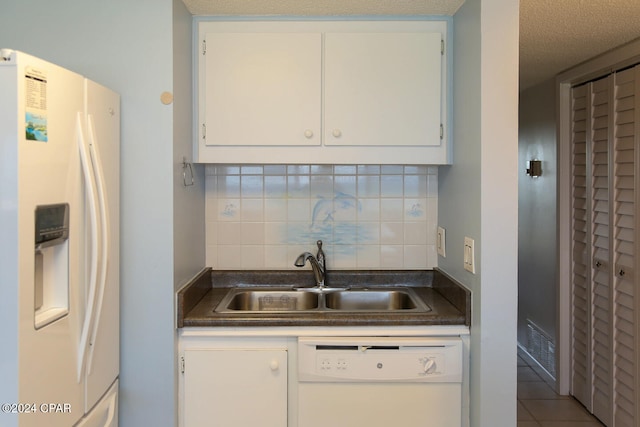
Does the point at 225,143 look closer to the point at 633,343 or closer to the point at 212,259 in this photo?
the point at 212,259

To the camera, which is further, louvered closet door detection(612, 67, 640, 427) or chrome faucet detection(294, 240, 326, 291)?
louvered closet door detection(612, 67, 640, 427)

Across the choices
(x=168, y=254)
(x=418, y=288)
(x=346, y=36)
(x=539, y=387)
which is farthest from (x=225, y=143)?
(x=539, y=387)

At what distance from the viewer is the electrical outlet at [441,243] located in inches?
94.3

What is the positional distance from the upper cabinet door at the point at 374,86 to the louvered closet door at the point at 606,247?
132 centimetres

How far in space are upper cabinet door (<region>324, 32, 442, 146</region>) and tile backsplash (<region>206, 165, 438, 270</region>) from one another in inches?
14.9

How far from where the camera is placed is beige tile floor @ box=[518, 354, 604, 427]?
309 centimetres

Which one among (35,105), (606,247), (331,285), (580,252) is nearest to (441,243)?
(331,285)

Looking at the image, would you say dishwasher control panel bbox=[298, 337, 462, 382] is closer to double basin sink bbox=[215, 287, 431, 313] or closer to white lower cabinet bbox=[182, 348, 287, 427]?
white lower cabinet bbox=[182, 348, 287, 427]

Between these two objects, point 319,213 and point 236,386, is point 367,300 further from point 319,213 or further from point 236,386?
point 236,386

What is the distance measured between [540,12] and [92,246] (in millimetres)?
2023

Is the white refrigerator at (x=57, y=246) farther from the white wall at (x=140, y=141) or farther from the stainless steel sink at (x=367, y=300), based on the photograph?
the stainless steel sink at (x=367, y=300)

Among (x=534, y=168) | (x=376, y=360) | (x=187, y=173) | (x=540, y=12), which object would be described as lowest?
(x=376, y=360)

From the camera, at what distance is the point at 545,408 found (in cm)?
328

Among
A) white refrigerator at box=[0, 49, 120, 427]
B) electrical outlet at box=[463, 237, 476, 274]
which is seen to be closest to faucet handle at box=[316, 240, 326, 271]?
electrical outlet at box=[463, 237, 476, 274]
